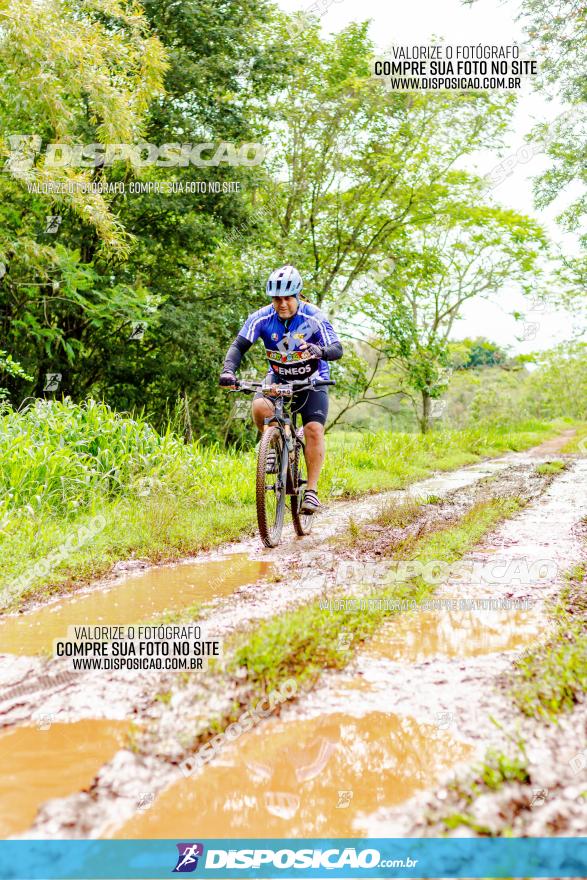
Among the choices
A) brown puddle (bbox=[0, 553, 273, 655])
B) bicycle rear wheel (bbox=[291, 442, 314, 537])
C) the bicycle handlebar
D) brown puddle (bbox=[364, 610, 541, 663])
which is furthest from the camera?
bicycle rear wheel (bbox=[291, 442, 314, 537])

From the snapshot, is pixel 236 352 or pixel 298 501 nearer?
pixel 236 352

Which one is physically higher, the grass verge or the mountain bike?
the mountain bike

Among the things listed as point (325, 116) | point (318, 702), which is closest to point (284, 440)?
point (318, 702)

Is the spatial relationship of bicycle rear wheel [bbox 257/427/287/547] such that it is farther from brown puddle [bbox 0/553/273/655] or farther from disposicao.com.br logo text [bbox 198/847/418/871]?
disposicao.com.br logo text [bbox 198/847/418/871]

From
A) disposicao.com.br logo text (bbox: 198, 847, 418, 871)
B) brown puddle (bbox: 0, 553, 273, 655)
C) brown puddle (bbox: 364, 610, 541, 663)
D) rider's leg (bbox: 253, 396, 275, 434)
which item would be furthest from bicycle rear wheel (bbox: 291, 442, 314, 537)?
disposicao.com.br logo text (bbox: 198, 847, 418, 871)

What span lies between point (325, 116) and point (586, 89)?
659cm

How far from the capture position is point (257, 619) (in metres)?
3.74

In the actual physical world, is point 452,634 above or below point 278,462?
below

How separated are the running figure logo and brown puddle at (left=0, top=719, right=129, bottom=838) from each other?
0.43 meters

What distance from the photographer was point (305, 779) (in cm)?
230

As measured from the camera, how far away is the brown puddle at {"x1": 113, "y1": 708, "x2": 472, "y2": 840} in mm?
2090

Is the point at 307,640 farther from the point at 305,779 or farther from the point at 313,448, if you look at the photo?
the point at 313,448

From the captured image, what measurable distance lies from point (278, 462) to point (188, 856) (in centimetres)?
421

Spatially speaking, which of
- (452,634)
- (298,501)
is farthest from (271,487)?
(452,634)
